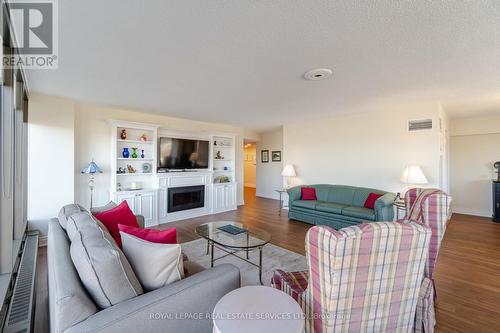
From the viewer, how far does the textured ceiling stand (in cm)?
159

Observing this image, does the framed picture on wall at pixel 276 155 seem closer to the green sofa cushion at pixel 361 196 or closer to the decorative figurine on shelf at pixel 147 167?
the green sofa cushion at pixel 361 196

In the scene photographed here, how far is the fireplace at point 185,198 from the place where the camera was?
197 inches

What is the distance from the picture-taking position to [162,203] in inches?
191

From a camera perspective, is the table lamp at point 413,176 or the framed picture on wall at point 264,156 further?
the framed picture on wall at point 264,156

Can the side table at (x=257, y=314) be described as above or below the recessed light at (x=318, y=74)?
below

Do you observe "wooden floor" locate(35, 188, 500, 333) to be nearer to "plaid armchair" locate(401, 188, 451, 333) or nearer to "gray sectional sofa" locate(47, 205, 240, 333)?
"plaid armchair" locate(401, 188, 451, 333)

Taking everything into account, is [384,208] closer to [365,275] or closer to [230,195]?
[365,275]

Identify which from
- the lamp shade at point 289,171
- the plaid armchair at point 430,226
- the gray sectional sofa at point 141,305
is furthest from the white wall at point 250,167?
the gray sectional sofa at point 141,305

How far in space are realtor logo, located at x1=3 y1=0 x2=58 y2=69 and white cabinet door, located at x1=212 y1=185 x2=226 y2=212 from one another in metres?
3.97

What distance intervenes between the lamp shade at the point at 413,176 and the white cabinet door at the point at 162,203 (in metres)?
Result: 4.78

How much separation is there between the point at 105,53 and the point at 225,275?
2.36 meters

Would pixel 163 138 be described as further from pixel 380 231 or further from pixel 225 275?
pixel 380 231

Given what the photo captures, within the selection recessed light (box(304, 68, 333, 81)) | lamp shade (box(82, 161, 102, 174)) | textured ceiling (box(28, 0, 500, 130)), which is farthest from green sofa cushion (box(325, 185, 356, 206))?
lamp shade (box(82, 161, 102, 174))

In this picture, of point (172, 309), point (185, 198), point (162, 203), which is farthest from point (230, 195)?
point (172, 309)
